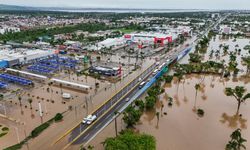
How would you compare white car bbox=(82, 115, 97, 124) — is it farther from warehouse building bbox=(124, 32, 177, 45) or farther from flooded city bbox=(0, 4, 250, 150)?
warehouse building bbox=(124, 32, 177, 45)

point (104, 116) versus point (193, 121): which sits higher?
point (104, 116)

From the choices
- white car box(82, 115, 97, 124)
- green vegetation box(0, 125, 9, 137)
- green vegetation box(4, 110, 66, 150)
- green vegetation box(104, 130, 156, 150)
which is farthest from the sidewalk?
green vegetation box(104, 130, 156, 150)

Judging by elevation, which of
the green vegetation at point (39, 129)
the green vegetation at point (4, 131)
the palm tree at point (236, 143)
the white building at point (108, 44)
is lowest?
the green vegetation at point (4, 131)

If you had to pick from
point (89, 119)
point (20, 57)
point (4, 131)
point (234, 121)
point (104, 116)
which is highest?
point (20, 57)

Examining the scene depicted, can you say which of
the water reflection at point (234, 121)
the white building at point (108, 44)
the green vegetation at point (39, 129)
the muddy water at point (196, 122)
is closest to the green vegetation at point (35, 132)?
the green vegetation at point (39, 129)

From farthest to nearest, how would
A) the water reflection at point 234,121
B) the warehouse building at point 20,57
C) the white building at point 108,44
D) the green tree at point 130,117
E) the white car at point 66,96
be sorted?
the white building at point 108,44 → the warehouse building at point 20,57 → the white car at point 66,96 → the water reflection at point 234,121 → the green tree at point 130,117

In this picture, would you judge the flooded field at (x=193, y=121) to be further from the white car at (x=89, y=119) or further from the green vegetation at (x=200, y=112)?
the white car at (x=89, y=119)

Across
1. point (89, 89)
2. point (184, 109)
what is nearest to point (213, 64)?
point (184, 109)

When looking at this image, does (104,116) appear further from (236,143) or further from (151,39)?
(151,39)

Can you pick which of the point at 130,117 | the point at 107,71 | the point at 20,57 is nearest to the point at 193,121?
the point at 130,117

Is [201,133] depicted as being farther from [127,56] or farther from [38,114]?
[127,56]
